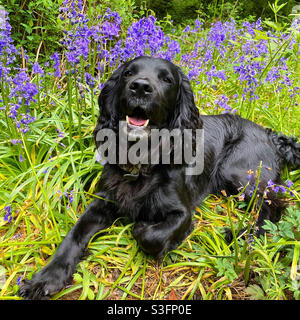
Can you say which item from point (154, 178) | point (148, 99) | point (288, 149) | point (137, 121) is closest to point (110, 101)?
point (137, 121)

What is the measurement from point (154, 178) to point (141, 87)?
77 cm

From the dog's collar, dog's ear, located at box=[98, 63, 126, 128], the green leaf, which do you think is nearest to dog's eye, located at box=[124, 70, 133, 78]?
dog's ear, located at box=[98, 63, 126, 128]

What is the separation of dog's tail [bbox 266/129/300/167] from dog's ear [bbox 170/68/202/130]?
3.61 feet

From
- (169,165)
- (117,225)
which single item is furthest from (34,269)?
(169,165)

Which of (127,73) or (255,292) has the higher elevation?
(127,73)

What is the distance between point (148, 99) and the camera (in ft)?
7.06

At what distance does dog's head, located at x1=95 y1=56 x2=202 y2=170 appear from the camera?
217cm

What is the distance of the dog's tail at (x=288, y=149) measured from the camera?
321cm

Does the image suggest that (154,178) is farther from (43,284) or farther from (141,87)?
(43,284)

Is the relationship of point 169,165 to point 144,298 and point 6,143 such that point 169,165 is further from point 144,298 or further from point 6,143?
point 6,143

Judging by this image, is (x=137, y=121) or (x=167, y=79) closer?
(x=137, y=121)

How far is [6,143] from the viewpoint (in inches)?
122

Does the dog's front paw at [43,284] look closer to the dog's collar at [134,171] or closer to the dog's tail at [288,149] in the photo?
the dog's collar at [134,171]

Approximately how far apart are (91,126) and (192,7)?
685 centimetres
